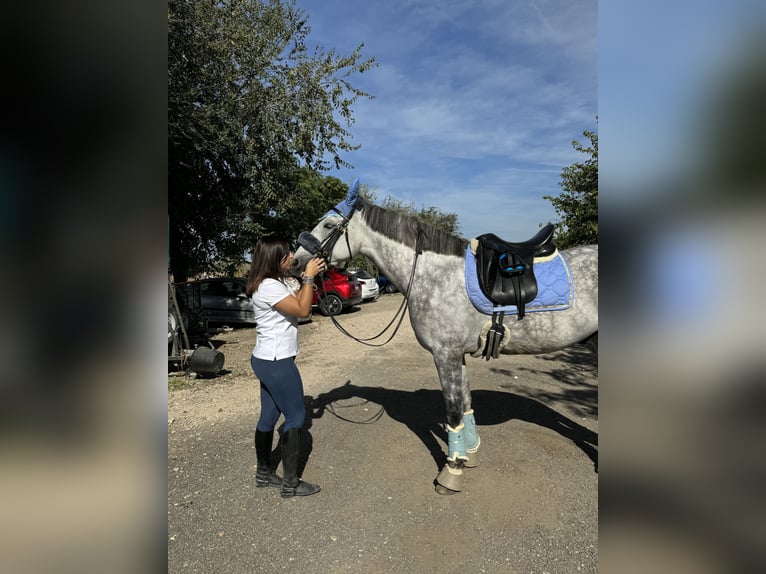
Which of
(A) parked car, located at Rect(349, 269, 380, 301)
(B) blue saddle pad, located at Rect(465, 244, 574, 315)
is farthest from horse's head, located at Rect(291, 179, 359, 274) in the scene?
(A) parked car, located at Rect(349, 269, 380, 301)

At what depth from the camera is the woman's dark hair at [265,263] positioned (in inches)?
125

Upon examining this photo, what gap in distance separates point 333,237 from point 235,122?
6902 millimetres

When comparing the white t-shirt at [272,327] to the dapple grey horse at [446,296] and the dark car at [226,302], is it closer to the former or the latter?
the dapple grey horse at [446,296]

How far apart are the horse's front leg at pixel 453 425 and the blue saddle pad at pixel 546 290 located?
53 centimetres

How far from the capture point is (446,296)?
11.2 feet

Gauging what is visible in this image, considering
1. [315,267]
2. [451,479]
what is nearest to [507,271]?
[315,267]

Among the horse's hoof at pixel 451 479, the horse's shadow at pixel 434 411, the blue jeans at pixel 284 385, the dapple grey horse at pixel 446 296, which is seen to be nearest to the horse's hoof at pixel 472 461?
the dapple grey horse at pixel 446 296

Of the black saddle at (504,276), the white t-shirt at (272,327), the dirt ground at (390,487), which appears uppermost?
the black saddle at (504,276)

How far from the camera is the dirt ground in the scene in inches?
105

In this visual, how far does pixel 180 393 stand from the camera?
6074 millimetres

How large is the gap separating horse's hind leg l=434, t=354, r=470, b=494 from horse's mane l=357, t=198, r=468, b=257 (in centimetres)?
95

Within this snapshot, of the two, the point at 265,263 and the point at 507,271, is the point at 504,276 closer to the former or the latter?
the point at 507,271

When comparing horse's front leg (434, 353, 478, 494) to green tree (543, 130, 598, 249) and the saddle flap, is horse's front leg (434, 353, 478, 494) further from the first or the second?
green tree (543, 130, 598, 249)
